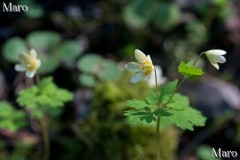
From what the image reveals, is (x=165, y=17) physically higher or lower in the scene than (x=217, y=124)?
higher

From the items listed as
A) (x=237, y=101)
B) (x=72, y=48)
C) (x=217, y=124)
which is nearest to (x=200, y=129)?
(x=217, y=124)

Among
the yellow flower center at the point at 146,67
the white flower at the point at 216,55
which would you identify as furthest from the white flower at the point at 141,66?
the white flower at the point at 216,55

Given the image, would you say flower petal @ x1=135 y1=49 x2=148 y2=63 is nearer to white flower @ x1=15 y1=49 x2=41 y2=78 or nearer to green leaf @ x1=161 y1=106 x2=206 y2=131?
green leaf @ x1=161 y1=106 x2=206 y2=131

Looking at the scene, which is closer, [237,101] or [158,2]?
[237,101]

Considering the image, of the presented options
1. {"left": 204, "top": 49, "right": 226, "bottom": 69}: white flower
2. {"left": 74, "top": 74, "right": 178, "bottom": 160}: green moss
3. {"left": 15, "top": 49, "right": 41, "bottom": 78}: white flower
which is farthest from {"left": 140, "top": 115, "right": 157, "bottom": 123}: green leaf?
{"left": 74, "top": 74, "right": 178, "bottom": 160}: green moss

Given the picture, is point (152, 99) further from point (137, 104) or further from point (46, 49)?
point (46, 49)

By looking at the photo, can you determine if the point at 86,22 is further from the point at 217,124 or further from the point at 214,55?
the point at 214,55

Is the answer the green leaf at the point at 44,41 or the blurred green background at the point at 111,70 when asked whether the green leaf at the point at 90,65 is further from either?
the green leaf at the point at 44,41

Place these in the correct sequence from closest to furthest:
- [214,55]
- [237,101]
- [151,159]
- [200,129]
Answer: [214,55], [151,159], [200,129], [237,101]

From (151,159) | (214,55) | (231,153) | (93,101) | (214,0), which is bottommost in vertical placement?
(231,153)
